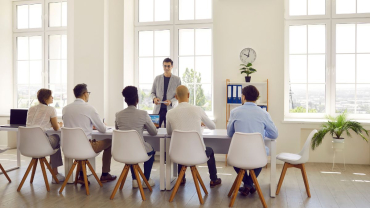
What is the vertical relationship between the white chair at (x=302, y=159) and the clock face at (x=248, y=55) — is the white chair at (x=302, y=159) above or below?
below

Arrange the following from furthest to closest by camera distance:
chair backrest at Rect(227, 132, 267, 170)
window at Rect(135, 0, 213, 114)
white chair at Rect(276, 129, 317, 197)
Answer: window at Rect(135, 0, 213, 114) < white chair at Rect(276, 129, 317, 197) < chair backrest at Rect(227, 132, 267, 170)

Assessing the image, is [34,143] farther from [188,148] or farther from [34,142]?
[188,148]

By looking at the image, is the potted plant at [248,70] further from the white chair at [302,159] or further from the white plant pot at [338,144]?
the white chair at [302,159]

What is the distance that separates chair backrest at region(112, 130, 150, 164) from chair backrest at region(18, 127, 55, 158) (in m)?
1.00

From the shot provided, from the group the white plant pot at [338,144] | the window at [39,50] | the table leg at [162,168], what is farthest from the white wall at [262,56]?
the window at [39,50]

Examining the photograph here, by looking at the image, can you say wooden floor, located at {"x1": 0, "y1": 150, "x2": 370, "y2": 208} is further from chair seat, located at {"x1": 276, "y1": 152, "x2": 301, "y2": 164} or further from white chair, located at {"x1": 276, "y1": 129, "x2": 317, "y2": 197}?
chair seat, located at {"x1": 276, "y1": 152, "x2": 301, "y2": 164}

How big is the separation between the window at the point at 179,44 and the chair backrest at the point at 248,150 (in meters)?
3.17

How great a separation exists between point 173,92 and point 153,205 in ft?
8.16

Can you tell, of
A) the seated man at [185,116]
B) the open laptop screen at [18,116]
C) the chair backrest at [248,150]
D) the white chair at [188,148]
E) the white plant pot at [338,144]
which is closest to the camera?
the chair backrest at [248,150]

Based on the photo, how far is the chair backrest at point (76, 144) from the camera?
4.02 m

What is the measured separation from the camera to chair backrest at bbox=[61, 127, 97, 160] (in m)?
4.02

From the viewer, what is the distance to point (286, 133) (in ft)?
19.5

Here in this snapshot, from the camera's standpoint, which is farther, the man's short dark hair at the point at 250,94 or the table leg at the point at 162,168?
the table leg at the point at 162,168

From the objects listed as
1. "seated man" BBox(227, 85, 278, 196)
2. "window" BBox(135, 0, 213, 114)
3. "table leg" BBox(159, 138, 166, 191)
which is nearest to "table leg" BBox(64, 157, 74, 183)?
"table leg" BBox(159, 138, 166, 191)
